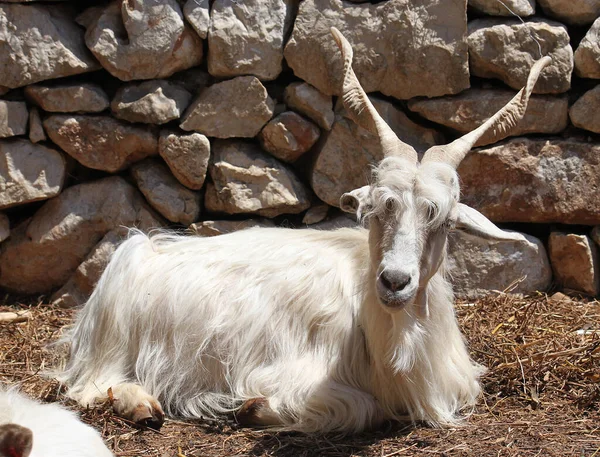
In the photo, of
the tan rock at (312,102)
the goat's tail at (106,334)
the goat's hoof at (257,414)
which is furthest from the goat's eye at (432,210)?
the tan rock at (312,102)

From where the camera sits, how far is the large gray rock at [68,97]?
508 centimetres

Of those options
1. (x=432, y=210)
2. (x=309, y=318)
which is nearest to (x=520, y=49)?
(x=432, y=210)

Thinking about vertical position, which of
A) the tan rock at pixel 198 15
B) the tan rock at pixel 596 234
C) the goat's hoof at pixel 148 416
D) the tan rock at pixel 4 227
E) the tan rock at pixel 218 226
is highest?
the tan rock at pixel 198 15

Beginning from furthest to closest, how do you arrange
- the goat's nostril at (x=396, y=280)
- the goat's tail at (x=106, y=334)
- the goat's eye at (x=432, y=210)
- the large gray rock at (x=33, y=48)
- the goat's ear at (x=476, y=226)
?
the large gray rock at (x=33, y=48), the goat's tail at (x=106, y=334), the goat's ear at (x=476, y=226), the goat's eye at (x=432, y=210), the goat's nostril at (x=396, y=280)

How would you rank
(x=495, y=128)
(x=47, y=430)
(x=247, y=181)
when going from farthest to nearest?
1. (x=247, y=181)
2. (x=495, y=128)
3. (x=47, y=430)

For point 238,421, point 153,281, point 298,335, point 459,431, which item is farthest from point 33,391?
point 459,431

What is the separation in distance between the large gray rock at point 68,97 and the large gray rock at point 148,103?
0.11m

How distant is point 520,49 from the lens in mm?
5043

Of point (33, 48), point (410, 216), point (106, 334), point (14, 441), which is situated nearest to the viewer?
point (14, 441)

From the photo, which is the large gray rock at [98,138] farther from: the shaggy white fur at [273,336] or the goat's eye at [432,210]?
the goat's eye at [432,210]

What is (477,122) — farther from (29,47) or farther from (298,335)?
(29,47)

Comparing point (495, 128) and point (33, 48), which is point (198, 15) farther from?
point (495, 128)

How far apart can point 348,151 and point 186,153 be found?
3.50 ft

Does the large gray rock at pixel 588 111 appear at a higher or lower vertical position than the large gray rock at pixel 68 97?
higher
